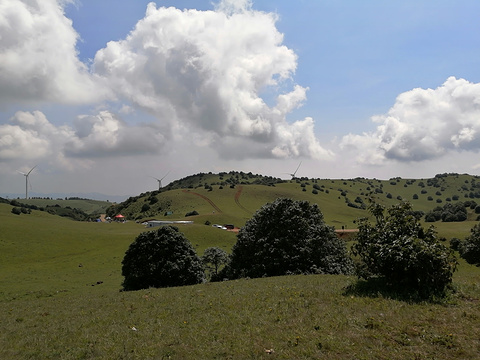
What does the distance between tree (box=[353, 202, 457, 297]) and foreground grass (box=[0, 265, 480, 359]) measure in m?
1.65

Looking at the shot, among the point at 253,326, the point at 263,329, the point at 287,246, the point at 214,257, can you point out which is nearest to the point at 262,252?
the point at 287,246

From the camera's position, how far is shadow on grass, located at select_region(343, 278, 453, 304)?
60.7 feet

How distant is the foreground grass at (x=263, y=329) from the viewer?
1322 cm

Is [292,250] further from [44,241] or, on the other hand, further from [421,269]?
[44,241]

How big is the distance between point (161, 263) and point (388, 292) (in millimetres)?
30198

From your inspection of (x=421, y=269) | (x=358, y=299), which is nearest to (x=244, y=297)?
(x=358, y=299)

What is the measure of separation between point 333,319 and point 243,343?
4.86 meters

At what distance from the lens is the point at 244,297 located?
883 inches

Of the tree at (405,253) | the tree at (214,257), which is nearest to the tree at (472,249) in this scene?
the tree at (214,257)

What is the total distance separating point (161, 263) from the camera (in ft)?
141

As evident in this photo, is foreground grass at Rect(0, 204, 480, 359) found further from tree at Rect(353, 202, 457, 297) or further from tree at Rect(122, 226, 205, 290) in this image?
tree at Rect(122, 226, 205, 290)

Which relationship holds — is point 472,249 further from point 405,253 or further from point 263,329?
point 263,329

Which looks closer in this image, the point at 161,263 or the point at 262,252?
the point at 262,252

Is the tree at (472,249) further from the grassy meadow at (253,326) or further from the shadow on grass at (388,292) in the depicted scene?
the shadow on grass at (388,292)
